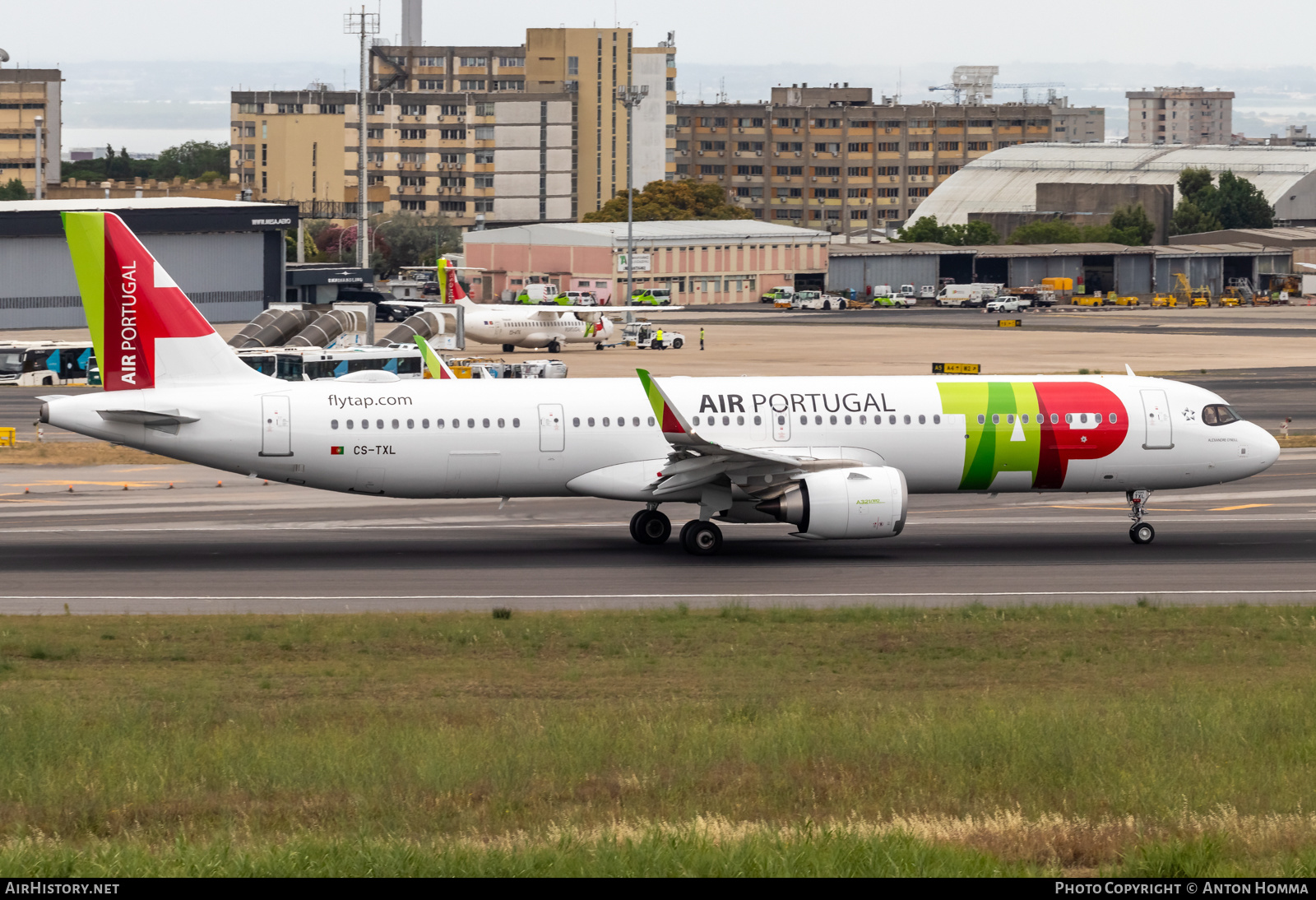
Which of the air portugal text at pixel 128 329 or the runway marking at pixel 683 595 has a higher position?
the air portugal text at pixel 128 329

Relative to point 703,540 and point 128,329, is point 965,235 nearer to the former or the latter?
point 703,540

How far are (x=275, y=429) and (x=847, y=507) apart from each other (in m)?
12.6

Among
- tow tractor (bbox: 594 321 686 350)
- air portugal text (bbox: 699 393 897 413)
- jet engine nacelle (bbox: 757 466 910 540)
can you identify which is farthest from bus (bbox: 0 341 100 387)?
jet engine nacelle (bbox: 757 466 910 540)

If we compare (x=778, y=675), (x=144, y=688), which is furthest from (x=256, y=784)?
(x=778, y=675)

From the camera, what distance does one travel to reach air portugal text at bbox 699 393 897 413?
37500mm

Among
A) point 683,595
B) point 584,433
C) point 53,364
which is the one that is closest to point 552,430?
point 584,433

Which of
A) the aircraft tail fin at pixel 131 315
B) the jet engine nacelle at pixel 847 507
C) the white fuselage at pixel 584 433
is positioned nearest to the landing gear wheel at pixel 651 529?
the white fuselage at pixel 584 433

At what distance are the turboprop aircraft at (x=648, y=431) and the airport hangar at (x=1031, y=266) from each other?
135486 mm

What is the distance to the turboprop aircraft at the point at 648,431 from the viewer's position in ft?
117

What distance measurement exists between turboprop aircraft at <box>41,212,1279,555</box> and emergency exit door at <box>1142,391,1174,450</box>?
43 mm

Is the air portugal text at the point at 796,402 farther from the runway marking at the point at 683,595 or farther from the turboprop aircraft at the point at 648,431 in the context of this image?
the runway marking at the point at 683,595

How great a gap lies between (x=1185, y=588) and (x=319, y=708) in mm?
19181

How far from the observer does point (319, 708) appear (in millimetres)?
20031
